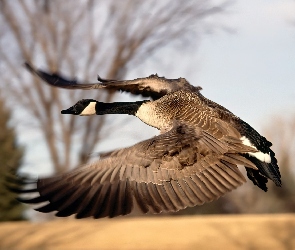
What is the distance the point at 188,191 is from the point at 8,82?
495 inches

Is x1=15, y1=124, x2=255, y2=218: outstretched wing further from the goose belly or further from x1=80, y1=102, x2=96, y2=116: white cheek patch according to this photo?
x1=80, y1=102, x2=96, y2=116: white cheek patch

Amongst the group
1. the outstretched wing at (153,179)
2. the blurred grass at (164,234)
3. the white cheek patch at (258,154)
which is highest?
the blurred grass at (164,234)

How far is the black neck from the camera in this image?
Answer: 4.79 meters

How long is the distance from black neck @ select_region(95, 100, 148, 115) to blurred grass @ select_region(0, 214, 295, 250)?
8.06m

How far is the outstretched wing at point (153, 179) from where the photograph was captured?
3.73 m

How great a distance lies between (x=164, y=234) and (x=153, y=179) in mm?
10177

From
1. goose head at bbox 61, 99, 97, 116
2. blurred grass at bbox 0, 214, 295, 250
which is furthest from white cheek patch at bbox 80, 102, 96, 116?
blurred grass at bbox 0, 214, 295, 250

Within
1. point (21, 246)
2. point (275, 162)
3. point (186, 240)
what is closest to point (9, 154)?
point (21, 246)

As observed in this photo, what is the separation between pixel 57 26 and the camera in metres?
15.9

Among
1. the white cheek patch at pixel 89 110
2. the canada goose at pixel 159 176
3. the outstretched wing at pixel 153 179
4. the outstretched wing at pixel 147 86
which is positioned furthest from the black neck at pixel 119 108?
the outstretched wing at pixel 153 179

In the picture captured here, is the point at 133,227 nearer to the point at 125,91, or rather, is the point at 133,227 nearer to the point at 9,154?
the point at 9,154

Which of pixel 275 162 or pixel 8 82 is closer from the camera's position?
pixel 275 162

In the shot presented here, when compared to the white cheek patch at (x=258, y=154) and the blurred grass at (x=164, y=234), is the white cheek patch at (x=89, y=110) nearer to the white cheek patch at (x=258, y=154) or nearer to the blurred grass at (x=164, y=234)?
the white cheek patch at (x=258, y=154)

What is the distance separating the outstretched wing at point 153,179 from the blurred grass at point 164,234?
9.13 meters
